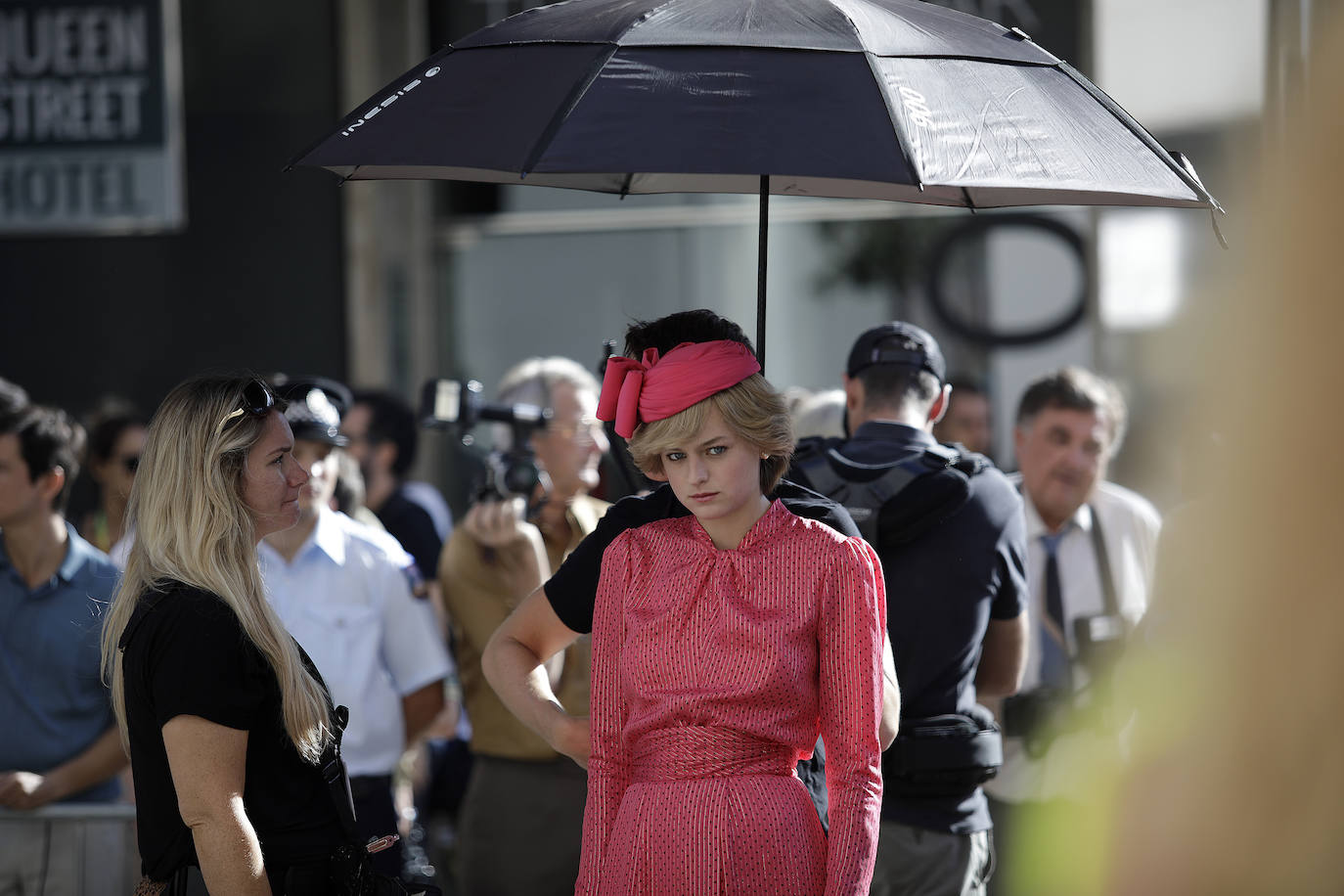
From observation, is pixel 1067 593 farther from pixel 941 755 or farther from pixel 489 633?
pixel 489 633

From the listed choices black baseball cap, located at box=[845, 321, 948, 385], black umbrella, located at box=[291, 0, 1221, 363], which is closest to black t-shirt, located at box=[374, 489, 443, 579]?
black baseball cap, located at box=[845, 321, 948, 385]

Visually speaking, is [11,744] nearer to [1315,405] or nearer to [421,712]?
[421,712]

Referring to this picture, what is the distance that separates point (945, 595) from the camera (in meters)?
3.23

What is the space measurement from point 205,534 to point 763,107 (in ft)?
3.75

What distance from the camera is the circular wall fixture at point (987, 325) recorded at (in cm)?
791

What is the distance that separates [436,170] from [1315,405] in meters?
1.57

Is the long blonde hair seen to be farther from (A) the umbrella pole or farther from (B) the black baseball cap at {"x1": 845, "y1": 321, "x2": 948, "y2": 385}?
(B) the black baseball cap at {"x1": 845, "y1": 321, "x2": 948, "y2": 385}

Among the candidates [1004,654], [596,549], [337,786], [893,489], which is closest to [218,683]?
[337,786]

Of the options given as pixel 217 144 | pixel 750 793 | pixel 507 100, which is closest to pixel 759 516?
pixel 750 793

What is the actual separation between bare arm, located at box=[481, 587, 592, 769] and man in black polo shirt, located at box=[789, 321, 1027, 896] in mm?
732

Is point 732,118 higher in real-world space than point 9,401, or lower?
higher

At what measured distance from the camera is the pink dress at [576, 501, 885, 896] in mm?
2285

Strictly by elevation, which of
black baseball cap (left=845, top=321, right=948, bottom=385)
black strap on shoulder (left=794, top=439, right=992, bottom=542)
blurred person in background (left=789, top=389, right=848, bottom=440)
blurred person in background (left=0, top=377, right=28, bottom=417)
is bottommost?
black strap on shoulder (left=794, top=439, right=992, bottom=542)

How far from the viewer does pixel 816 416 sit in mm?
4328
